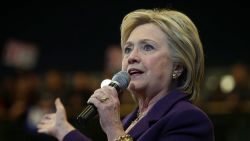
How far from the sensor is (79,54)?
10648mm

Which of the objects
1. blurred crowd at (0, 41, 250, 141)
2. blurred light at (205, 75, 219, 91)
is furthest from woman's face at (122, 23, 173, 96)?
Answer: blurred light at (205, 75, 219, 91)

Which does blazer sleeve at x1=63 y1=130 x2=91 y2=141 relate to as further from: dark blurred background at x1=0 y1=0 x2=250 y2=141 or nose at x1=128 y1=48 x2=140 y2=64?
dark blurred background at x1=0 y1=0 x2=250 y2=141

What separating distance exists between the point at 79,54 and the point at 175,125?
27.4ft

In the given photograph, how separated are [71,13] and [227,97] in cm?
477

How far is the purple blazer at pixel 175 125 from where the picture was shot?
7.70 feet

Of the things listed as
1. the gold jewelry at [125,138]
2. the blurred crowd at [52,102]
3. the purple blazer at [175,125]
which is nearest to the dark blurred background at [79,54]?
the blurred crowd at [52,102]

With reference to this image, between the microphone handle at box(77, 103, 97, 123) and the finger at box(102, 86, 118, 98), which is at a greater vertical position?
the finger at box(102, 86, 118, 98)

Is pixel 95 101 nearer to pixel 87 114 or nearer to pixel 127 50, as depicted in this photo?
pixel 87 114

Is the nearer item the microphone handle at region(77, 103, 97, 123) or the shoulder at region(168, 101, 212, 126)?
the microphone handle at region(77, 103, 97, 123)

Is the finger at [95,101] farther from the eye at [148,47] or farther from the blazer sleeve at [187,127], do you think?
the eye at [148,47]

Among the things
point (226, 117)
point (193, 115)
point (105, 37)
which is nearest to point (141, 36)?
point (193, 115)

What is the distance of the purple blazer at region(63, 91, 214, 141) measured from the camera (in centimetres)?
235

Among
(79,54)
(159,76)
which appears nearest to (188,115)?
(159,76)

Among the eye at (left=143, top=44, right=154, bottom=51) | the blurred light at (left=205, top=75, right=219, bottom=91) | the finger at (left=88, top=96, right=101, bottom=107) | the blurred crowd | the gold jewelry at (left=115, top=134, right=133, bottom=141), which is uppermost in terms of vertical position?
the eye at (left=143, top=44, right=154, bottom=51)
